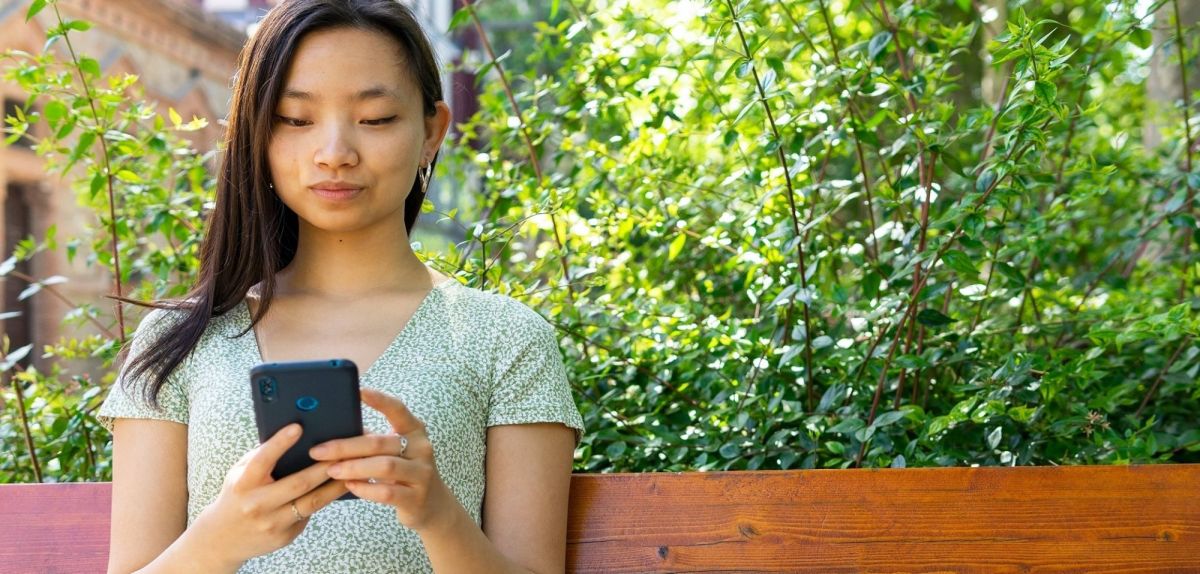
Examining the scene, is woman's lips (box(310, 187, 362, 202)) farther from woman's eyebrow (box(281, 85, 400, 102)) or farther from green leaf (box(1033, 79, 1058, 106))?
green leaf (box(1033, 79, 1058, 106))

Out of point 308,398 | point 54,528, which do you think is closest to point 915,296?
point 308,398

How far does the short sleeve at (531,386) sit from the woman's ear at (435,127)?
1.16 feet

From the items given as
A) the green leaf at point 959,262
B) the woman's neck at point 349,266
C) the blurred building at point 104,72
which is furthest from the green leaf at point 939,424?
the blurred building at point 104,72

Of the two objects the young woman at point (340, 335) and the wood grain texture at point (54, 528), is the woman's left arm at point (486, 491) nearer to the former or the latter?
the young woman at point (340, 335)

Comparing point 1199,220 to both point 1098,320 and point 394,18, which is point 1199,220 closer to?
point 1098,320

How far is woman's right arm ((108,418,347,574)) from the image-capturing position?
1533mm

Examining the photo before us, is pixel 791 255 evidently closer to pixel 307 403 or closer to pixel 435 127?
pixel 435 127

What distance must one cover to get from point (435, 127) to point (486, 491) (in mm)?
641

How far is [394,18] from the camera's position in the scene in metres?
2.10

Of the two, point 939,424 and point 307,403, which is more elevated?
point 307,403

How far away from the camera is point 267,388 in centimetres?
148

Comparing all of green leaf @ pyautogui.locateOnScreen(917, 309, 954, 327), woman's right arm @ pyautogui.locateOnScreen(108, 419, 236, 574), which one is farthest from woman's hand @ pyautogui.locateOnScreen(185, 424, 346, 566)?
green leaf @ pyautogui.locateOnScreen(917, 309, 954, 327)

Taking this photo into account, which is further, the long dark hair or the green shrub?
the green shrub

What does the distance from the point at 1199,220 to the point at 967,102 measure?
131 inches
